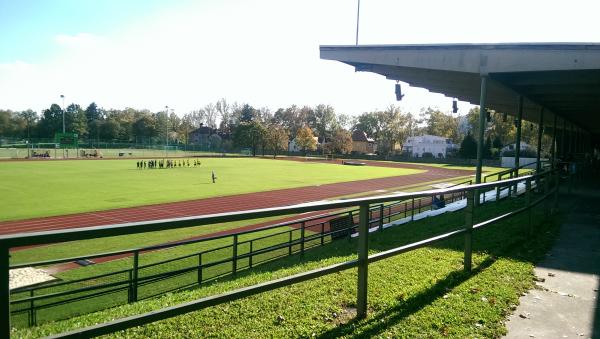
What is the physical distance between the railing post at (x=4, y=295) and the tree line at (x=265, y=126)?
267ft

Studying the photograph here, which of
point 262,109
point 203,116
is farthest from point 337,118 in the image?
point 203,116

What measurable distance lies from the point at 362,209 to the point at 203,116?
163167mm

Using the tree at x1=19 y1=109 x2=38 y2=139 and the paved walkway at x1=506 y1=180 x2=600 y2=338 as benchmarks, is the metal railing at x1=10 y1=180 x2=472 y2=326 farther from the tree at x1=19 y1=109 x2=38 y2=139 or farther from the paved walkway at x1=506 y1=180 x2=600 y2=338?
→ the tree at x1=19 y1=109 x2=38 y2=139

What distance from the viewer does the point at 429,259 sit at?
667cm

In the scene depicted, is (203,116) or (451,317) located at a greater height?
(203,116)

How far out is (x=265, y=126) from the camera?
4072 inches

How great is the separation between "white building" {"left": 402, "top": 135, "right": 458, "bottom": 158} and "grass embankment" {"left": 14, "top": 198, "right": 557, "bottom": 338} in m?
97.8

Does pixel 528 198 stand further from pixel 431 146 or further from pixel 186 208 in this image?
pixel 431 146

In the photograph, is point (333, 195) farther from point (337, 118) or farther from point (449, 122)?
point (337, 118)

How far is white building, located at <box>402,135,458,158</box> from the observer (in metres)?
102

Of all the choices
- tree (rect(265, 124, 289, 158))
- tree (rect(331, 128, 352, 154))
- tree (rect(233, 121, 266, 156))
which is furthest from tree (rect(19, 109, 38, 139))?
tree (rect(331, 128, 352, 154))

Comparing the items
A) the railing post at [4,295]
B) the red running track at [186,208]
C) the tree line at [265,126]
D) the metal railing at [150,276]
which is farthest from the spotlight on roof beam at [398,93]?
the tree line at [265,126]

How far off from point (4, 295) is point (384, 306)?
3.49 metres

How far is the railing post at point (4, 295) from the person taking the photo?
75.7 inches
